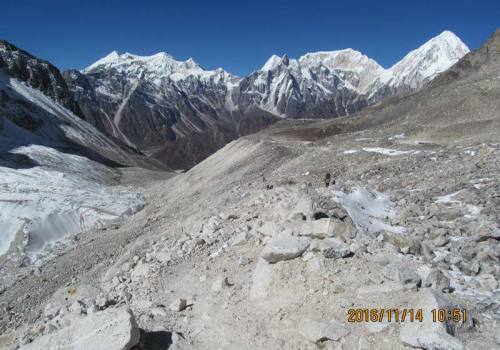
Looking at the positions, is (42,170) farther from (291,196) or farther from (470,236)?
(470,236)

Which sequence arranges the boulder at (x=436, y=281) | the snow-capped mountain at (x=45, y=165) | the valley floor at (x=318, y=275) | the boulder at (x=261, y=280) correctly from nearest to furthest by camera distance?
the valley floor at (x=318, y=275) < the boulder at (x=436, y=281) < the boulder at (x=261, y=280) < the snow-capped mountain at (x=45, y=165)

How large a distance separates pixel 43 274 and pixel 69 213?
462 inches

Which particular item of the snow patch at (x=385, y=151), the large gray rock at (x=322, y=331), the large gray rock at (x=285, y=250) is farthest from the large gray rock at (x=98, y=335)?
the snow patch at (x=385, y=151)

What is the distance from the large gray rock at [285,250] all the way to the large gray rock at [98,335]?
3.02m

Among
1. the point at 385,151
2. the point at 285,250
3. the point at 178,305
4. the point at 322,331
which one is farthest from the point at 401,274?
the point at 385,151

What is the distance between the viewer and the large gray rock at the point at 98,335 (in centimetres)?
677

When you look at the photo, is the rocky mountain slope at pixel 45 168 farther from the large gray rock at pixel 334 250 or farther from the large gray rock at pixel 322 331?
the large gray rock at pixel 322 331

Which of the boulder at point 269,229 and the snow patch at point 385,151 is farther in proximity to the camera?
the snow patch at point 385,151

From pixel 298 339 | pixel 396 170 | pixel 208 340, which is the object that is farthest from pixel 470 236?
pixel 396 170

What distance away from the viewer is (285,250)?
8.86m

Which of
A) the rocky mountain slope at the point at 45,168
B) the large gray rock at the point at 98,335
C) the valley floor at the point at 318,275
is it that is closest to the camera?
the large gray rock at the point at 98,335

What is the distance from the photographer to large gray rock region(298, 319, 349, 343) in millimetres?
6965

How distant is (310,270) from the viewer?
8.49m
